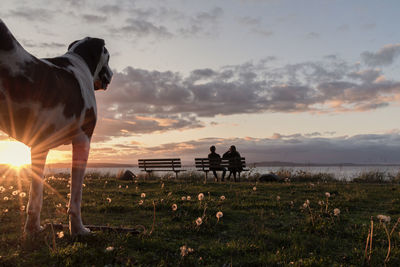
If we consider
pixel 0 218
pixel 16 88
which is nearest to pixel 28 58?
pixel 16 88

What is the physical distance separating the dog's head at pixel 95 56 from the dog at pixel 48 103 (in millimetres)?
15

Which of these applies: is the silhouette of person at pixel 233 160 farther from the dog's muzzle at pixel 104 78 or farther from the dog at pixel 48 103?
the dog at pixel 48 103

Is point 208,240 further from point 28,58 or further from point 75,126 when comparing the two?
point 28,58

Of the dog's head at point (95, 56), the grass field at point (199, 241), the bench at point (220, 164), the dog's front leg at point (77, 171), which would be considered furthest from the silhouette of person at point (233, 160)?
the dog's front leg at point (77, 171)

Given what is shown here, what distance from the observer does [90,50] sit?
4.71 metres

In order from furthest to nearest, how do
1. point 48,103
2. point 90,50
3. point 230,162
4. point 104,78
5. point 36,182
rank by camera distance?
point 230,162 < point 104,78 < point 90,50 < point 36,182 < point 48,103

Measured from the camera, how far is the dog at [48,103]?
3164 millimetres

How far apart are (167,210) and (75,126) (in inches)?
164

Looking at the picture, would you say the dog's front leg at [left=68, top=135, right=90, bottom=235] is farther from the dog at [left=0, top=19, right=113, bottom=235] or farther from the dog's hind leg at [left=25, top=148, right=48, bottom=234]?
the dog's hind leg at [left=25, top=148, right=48, bottom=234]

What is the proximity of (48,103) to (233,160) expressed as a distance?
56.6ft

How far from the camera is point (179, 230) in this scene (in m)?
5.34

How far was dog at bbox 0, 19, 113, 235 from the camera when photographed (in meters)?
3.16

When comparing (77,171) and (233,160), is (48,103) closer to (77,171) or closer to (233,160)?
(77,171)


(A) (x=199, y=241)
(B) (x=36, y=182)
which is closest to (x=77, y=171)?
(B) (x=36, y=182)
